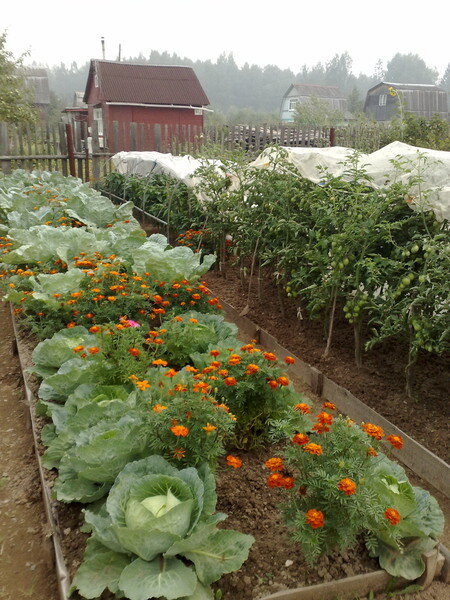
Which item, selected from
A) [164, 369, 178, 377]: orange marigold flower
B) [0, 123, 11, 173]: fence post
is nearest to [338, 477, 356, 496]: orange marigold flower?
[164, 369, 178, 377]: orange marigold flower

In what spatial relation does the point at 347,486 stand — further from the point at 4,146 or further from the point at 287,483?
the point at 4,146

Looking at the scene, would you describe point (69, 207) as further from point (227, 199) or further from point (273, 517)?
point (273, 517)

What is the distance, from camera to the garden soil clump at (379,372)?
3488 millimetres

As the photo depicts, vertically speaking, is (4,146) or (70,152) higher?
(4,146)

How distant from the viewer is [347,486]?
6.06ft

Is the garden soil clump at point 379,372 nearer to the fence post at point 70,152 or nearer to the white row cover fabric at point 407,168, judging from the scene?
the white row cover fabric at point 407,168

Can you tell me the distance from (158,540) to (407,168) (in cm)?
336

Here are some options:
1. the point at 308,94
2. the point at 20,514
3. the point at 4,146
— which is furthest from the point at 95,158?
the point at 308,94

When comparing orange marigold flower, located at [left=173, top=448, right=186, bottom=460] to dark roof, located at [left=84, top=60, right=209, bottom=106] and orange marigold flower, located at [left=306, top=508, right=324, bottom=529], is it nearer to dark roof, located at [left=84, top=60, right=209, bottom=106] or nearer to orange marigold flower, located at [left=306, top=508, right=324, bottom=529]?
orange marigold flower, located at [left=306, top=508, right=324, bottom=529]

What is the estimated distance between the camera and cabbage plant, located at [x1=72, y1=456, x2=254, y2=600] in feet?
6.31

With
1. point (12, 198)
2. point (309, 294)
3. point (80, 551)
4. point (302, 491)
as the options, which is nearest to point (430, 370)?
point (309, 294)

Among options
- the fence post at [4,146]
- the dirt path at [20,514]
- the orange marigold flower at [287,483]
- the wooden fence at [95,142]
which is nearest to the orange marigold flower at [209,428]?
the orange marigold flower at [287,483]

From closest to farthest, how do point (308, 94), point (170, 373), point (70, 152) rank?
point (170, 373) → point (70, 152) → point (308, 94)

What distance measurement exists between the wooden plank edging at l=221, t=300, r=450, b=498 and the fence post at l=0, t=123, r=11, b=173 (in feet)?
31.1
